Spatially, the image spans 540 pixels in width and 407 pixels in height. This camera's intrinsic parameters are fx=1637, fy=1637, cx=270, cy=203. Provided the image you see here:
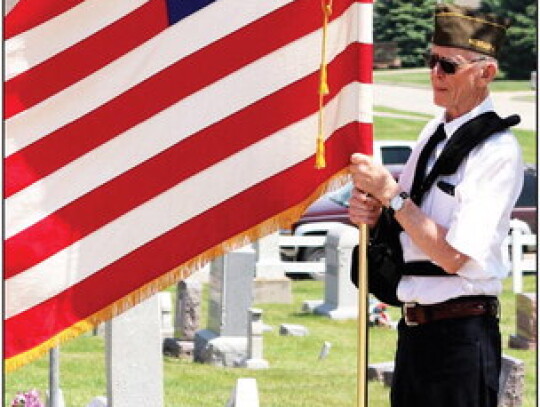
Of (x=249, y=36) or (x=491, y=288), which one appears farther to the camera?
(x=249, y=36)

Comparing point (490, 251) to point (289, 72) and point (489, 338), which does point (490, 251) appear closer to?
point (489, 338)

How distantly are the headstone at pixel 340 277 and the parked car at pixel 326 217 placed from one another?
15.0 ft

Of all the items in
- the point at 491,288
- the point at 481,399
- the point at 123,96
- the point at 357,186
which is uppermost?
the point at 123,96

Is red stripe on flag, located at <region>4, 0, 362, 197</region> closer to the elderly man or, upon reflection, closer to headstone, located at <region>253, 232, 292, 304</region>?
the elderly man

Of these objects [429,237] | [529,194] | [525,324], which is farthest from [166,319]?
[429,237]

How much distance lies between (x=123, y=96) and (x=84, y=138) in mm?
206

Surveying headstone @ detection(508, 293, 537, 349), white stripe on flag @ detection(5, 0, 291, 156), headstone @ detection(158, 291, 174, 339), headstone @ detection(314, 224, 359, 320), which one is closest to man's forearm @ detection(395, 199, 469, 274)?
white stripe on flag @ detection(5, 0, 291, 156)

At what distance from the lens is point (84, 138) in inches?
231

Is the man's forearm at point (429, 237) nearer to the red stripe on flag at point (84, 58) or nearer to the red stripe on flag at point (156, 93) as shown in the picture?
the red stripe on flag at point (156, 93)

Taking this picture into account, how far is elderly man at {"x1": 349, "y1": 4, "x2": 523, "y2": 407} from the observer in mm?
5262

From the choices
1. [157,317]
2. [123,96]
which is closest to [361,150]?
[123,96]

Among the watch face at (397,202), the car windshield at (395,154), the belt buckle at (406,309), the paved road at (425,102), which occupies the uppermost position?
the paved road at (425,102)

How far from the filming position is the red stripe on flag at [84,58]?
5.85 metres

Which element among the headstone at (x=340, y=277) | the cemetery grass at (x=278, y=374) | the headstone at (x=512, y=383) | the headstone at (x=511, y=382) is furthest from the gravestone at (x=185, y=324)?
the headstone at (x=512, y=383)
